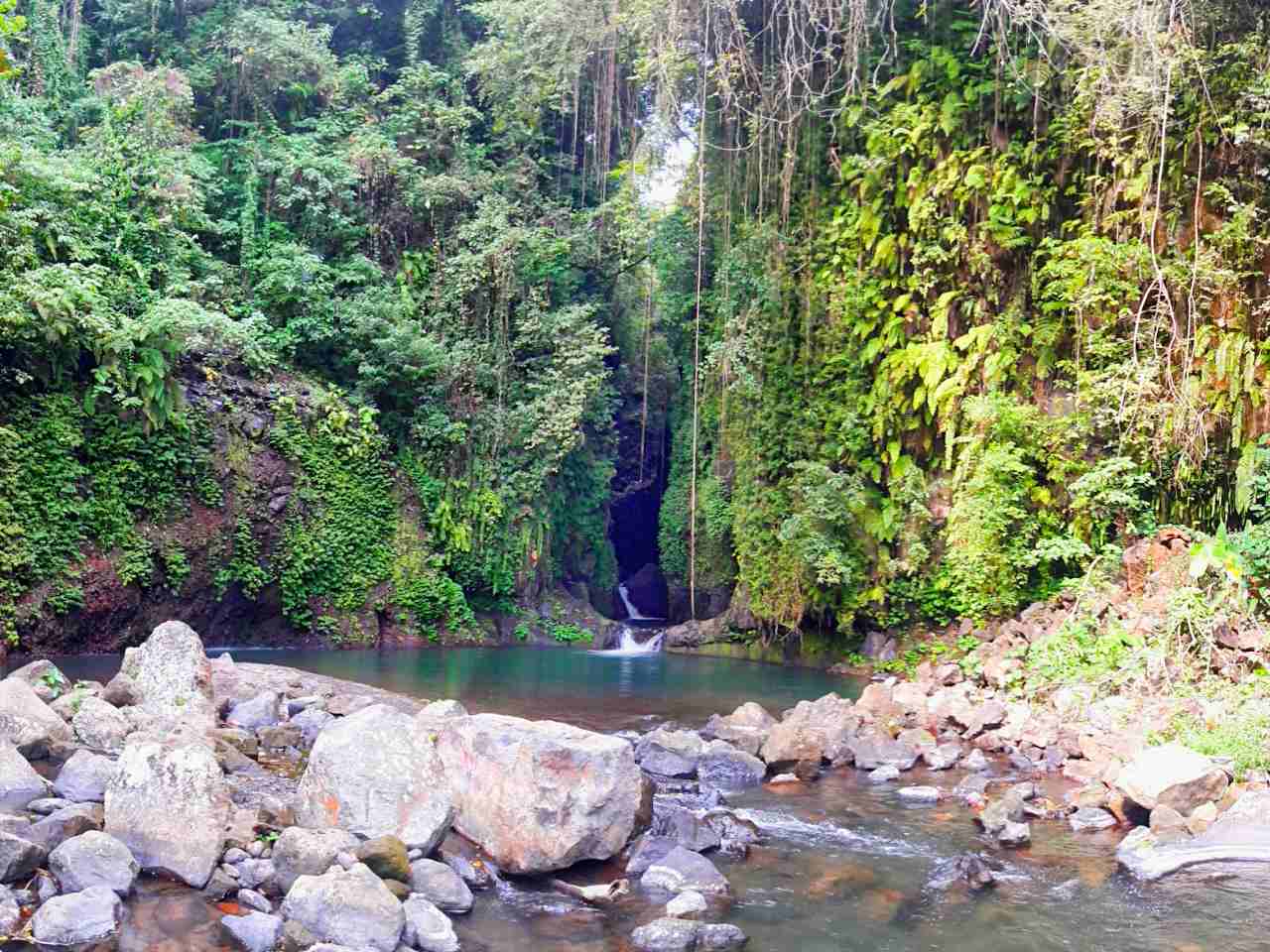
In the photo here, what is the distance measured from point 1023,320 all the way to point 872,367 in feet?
7.89

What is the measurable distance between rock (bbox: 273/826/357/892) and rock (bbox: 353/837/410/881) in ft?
0.25

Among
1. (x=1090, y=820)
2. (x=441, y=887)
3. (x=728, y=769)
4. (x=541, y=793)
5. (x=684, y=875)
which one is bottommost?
(x=728, y=769)

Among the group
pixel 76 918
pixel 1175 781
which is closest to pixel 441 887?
pixel 76 918

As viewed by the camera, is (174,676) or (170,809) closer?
(170,809)

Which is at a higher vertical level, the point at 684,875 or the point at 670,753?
the point at 684,875

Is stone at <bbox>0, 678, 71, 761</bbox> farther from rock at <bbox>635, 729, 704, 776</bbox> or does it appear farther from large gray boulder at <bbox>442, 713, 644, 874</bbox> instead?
rock at <bbox>635, 729, 704, 776</bbox>

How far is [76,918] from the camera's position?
15.0 ft

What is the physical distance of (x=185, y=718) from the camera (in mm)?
8016

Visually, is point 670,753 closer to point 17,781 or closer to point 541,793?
point 541,793

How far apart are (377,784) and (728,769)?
3516 mm

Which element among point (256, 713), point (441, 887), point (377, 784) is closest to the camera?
point (441, 887)

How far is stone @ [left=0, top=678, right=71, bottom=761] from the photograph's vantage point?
21.7 feet

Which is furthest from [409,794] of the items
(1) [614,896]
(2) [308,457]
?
(2) [308,457]

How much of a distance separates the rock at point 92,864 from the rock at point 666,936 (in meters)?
2.50
